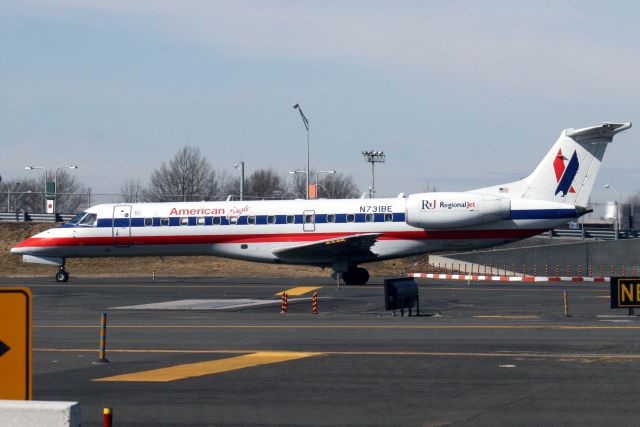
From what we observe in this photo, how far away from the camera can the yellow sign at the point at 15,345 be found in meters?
6.25

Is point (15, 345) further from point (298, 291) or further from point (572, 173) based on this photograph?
point (572, 173)

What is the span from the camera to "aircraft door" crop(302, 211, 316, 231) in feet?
133

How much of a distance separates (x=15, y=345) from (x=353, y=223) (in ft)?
112

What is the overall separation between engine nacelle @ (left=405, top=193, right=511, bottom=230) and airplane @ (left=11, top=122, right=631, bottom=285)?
1.5 inches

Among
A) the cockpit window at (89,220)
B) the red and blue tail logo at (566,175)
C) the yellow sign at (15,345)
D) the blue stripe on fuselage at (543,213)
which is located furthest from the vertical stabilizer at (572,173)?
the yellow sign at (15,345)

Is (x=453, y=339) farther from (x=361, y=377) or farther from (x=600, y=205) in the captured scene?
(x=600, y=205)

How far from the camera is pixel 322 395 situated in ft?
43.0

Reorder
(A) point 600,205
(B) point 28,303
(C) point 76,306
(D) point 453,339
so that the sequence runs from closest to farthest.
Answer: (B) point 28,303, (D) point 453,339, (C) point 76,306, (A) point 600,205

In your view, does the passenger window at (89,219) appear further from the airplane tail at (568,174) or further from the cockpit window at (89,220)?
the airplane tail at (568,174)

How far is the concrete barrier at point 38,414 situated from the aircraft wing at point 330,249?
33008 millimetres

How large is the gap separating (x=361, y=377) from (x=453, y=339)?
594cm

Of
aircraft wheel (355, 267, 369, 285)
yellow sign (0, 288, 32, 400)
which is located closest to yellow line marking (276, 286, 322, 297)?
aircraft wheel (355, 267, 369, 285)

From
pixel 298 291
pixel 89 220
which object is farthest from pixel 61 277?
pixel 298 291

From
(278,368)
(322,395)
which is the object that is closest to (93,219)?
(278,368)
